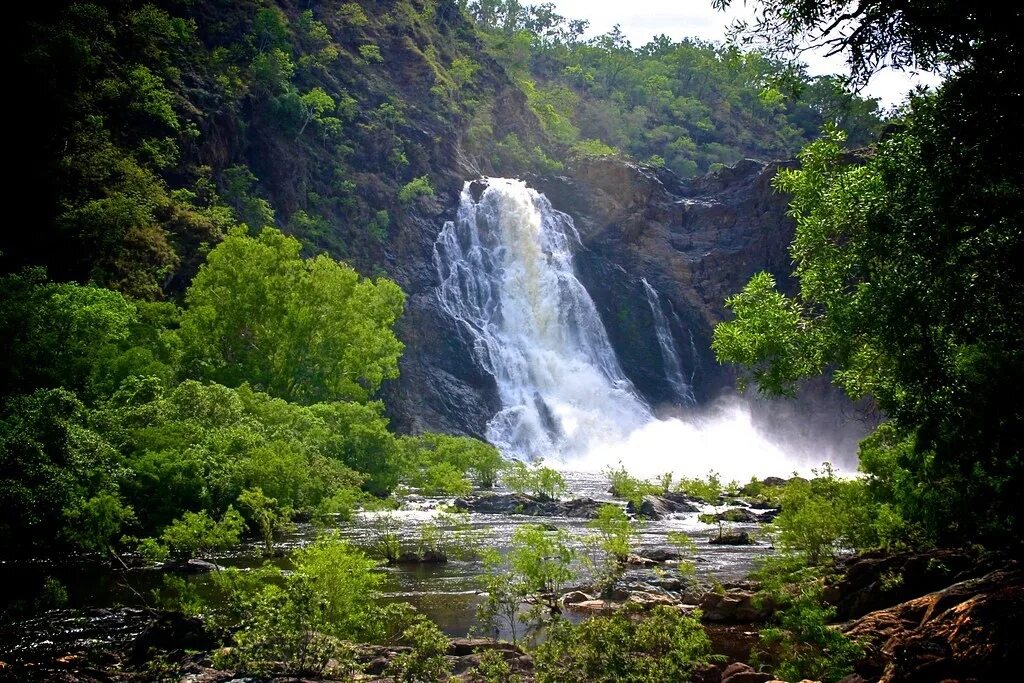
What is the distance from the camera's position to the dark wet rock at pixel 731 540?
958 inches

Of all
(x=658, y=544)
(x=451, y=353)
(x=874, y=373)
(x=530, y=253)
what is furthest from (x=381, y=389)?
(x=874, y=373)

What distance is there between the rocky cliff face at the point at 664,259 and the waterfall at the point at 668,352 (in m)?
0.47

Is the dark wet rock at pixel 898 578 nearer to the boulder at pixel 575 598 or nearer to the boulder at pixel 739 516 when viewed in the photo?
the boulder at pixel 575 598

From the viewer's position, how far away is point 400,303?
→ 46.9 meters

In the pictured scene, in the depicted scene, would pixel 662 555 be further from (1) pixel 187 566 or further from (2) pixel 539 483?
(2) pixel 539 483

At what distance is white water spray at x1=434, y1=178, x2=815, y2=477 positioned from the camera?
55.5m

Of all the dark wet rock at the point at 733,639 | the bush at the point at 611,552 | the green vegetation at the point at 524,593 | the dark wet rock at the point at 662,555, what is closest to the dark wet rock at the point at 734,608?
the dark wet rock at the point at 733,639

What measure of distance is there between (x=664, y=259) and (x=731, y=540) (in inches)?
1901

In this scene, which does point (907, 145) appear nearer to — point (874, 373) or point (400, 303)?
point (874, 373)

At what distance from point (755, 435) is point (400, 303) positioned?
35306 mm

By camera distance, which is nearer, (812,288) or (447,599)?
(812,288)

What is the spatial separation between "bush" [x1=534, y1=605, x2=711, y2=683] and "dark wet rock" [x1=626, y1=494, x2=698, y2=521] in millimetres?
19098

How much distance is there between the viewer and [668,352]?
66500 mm

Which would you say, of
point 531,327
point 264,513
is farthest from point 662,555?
point 531,327
